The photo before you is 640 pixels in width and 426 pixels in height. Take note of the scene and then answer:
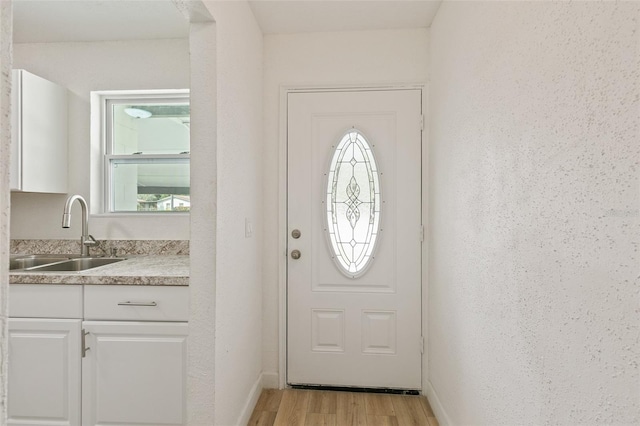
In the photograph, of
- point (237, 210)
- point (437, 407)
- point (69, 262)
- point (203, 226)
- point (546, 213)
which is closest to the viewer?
point (546, 213)

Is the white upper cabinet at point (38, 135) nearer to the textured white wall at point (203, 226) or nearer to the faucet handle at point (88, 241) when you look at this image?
the faucet handle at point (88, 241)

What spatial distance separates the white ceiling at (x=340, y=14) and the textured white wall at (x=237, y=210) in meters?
0.13

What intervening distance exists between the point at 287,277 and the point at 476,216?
1.39 metres

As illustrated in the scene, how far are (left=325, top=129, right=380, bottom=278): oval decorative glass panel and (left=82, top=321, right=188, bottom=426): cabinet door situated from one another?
1.17m

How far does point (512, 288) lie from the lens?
4.04 ft

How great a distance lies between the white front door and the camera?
2.46 metres

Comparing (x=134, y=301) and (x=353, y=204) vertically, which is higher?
(x=353, y=204)

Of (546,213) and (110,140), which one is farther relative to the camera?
(110,140)

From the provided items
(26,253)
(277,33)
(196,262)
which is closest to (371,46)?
(277,33)

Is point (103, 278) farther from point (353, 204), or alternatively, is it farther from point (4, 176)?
point (353, 204)

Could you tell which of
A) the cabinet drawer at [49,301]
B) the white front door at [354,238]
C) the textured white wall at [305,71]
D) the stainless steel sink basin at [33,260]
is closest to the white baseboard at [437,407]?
the white front door at [354,238]

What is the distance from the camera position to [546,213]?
104 cm

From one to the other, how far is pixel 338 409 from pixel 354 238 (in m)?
1.09

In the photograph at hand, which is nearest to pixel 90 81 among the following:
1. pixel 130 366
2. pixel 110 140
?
pixel 110 140
